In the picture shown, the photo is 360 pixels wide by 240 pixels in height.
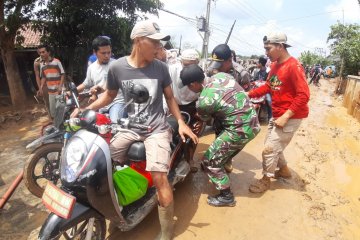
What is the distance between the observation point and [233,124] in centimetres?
314

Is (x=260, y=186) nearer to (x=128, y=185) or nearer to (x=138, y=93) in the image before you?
(x=128, y=185)

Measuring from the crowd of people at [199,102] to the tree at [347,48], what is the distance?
1408cm

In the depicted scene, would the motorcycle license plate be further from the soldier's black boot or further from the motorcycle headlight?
the soldier's black boot

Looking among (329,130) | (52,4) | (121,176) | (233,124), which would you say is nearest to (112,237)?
(121,176)

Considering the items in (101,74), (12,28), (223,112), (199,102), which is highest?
(12,28)

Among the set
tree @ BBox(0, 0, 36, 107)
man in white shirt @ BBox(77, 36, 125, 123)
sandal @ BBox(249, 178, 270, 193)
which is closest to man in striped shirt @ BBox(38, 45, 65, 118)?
man in white shirt @ BBox(77, 36, 125, 123)

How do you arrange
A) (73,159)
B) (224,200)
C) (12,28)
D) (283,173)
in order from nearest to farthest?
1. (73,159)
2. (224,200)
3. (283,173)
4. (12,28)

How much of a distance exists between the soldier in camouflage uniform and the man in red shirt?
16.1 inches

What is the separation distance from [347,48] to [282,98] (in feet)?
47.8

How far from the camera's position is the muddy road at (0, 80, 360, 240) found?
9.69ft

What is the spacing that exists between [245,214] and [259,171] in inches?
50.2

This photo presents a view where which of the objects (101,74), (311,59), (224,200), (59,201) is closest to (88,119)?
(59,201)

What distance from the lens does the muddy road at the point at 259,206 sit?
9.69 ft

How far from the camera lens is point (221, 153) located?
10.5 ft
